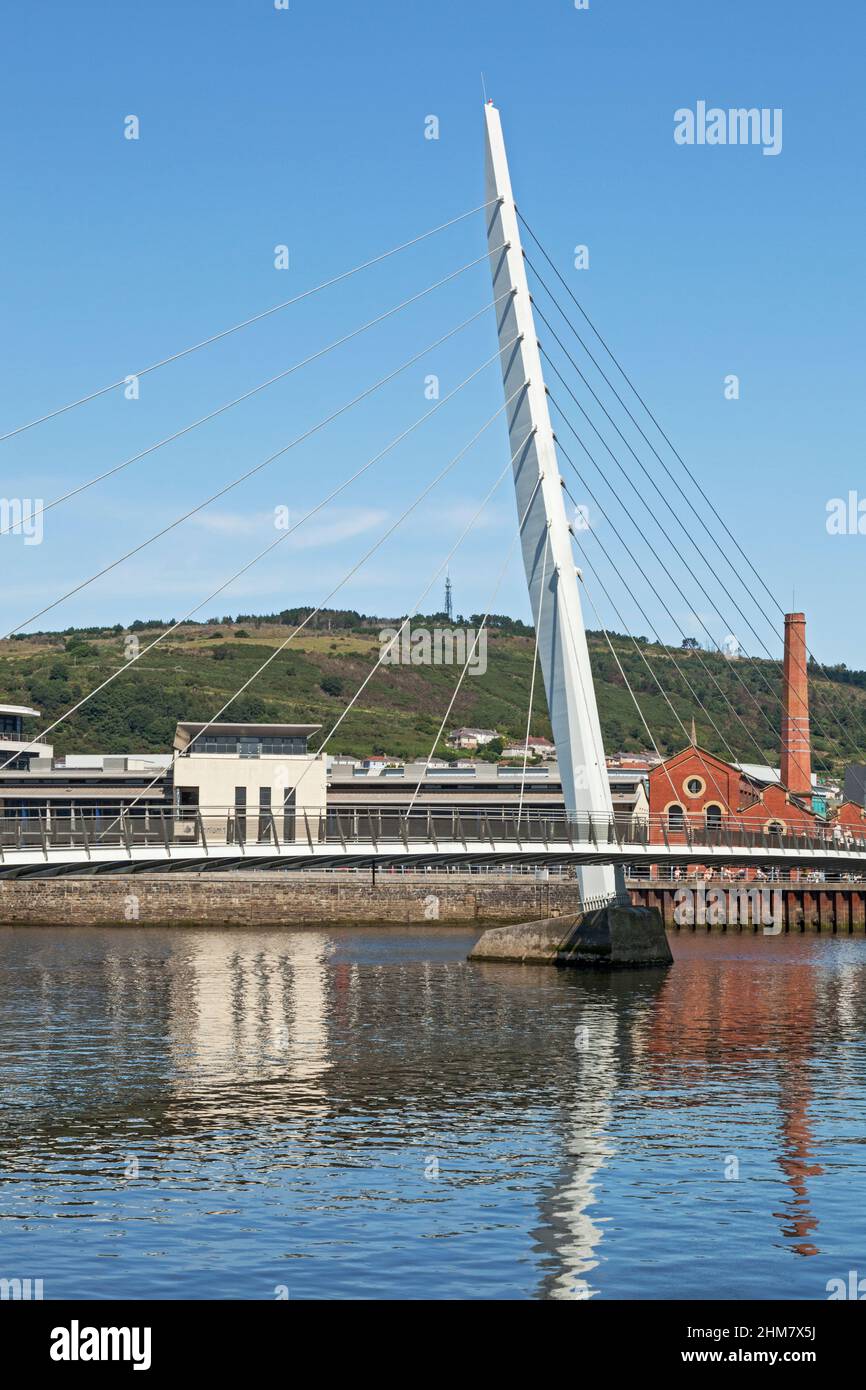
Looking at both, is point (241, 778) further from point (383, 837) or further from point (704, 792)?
point (383, 837)

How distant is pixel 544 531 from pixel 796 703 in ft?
220

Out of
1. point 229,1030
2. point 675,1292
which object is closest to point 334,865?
point 229,1030

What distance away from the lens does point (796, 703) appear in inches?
4656

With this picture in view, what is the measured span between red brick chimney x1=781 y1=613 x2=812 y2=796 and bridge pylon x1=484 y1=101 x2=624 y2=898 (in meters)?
62.3

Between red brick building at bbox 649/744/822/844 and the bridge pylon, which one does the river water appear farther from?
red brick building at bbox 649/744/822/844


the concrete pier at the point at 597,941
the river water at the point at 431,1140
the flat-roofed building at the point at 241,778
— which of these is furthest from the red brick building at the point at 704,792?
the river water at the point at 431,1140

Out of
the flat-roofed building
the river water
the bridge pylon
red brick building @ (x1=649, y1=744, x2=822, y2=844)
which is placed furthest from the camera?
red brick building @ (x1=649, y1=744, x2=822, y2=844)

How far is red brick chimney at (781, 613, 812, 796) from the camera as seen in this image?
115250 mm

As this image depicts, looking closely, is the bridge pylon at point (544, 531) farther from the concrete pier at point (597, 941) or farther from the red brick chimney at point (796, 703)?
A: the red brick chimney at point (796, 703)

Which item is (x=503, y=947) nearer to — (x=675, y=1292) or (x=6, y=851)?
(x=6, y=851)

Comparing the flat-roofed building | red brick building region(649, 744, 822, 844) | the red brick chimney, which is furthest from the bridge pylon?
the red brick chimney

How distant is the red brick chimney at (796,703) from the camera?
115 metres

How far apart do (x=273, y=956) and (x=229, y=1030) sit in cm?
A: 2523
